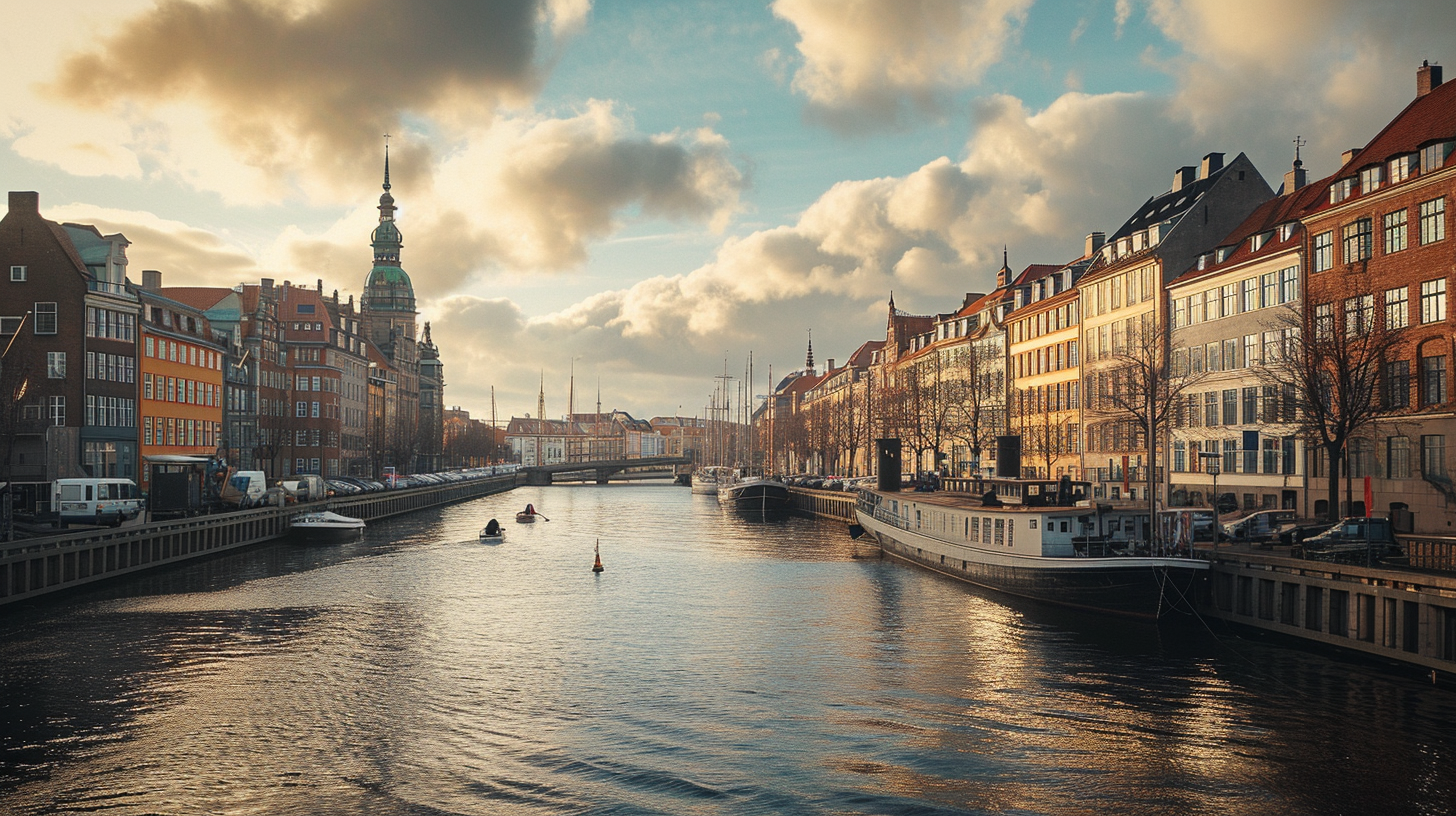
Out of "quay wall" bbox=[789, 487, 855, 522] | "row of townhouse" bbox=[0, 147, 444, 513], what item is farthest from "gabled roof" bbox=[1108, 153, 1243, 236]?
"row of townhouse" bbox=[0, 147, 444, 513]

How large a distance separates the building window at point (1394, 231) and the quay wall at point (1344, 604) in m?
25.2

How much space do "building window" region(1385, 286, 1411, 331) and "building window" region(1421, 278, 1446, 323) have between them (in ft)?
3.13

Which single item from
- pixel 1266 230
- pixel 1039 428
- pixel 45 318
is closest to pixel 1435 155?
pixel 1266 230

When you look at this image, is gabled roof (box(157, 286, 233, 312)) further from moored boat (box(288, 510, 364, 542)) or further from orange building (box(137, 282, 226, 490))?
moored boat (box(288, 510, 364, 542))

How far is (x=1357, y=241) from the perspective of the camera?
61.7 meters

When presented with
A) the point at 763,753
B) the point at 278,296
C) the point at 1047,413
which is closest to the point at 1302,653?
the point at 763,753

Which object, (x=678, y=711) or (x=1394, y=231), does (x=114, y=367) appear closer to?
(x=678, y=711)

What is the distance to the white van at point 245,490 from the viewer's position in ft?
283

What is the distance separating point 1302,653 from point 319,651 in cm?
3407

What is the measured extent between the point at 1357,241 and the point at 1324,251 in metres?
3.28

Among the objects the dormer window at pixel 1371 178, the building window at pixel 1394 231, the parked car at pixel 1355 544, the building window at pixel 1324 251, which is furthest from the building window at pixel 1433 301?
the parked car at pixel 1355 544

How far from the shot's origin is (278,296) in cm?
16488

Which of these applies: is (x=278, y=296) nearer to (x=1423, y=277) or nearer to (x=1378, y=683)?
(x=1423, y=277)

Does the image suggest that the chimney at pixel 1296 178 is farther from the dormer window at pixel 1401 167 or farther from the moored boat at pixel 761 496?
the moored boat at pixel 761 496
